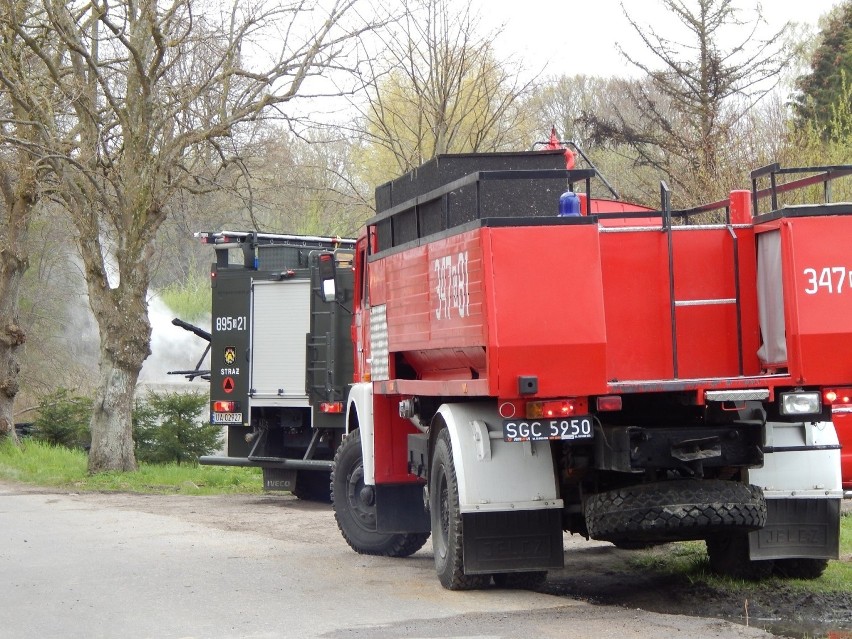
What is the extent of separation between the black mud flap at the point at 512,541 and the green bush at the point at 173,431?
15421 millimetres

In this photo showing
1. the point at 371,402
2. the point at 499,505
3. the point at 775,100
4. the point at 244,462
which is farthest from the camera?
the point at 775,100

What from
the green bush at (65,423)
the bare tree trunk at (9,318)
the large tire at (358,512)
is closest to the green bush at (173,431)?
the bare tree trunk at (9,318)

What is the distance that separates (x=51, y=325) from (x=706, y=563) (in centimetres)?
2966

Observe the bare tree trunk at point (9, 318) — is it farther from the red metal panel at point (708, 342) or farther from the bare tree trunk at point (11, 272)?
the red metal panel at point (708, 342)

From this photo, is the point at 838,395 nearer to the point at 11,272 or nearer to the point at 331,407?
the point at 331,407

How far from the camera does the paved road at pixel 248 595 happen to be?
7.32 m

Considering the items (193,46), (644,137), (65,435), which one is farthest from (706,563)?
(65,435)

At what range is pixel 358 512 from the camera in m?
11.4

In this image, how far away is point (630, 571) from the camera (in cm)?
996

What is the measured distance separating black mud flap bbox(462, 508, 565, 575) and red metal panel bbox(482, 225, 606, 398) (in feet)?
4.47

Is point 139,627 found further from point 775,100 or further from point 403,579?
point 775,100

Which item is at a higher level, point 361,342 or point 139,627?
point 361,342

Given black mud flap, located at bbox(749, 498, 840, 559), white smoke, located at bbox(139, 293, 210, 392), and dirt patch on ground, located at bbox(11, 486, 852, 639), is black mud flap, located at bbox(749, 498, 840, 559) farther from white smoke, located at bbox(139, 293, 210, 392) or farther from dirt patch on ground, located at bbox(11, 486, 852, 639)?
white smoke, located at bbox(139, 293, 210, 392)

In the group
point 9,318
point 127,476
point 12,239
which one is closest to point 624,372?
point 127,476
